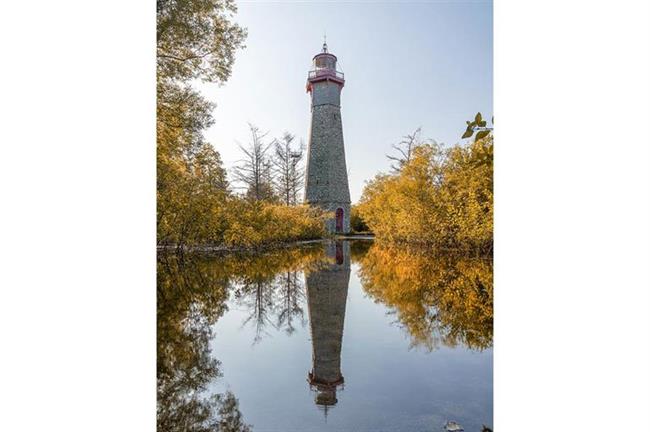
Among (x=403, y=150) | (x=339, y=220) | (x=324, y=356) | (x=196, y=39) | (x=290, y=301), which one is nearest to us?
(x=324, y=356)

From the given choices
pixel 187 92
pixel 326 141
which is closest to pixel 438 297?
pixel 187 92

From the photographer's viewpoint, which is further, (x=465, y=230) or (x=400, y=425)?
(x=465, y=230)

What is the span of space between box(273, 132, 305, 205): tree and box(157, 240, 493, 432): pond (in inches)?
548

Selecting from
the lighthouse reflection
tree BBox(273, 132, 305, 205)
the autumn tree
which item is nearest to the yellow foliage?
the autumn tree

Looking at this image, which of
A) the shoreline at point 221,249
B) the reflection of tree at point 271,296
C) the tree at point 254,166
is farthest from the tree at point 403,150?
the reflection of tree at point 271,296

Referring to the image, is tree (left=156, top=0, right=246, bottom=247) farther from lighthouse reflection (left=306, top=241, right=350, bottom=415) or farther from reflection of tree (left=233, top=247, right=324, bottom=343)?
lighthouse reflection (left=306, top=241, right=350, bottom=415)

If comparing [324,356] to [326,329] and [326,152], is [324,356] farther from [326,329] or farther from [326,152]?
[326,152]

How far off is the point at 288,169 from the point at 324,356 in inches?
675

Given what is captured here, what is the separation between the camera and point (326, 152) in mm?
16812

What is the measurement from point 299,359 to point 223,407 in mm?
702
